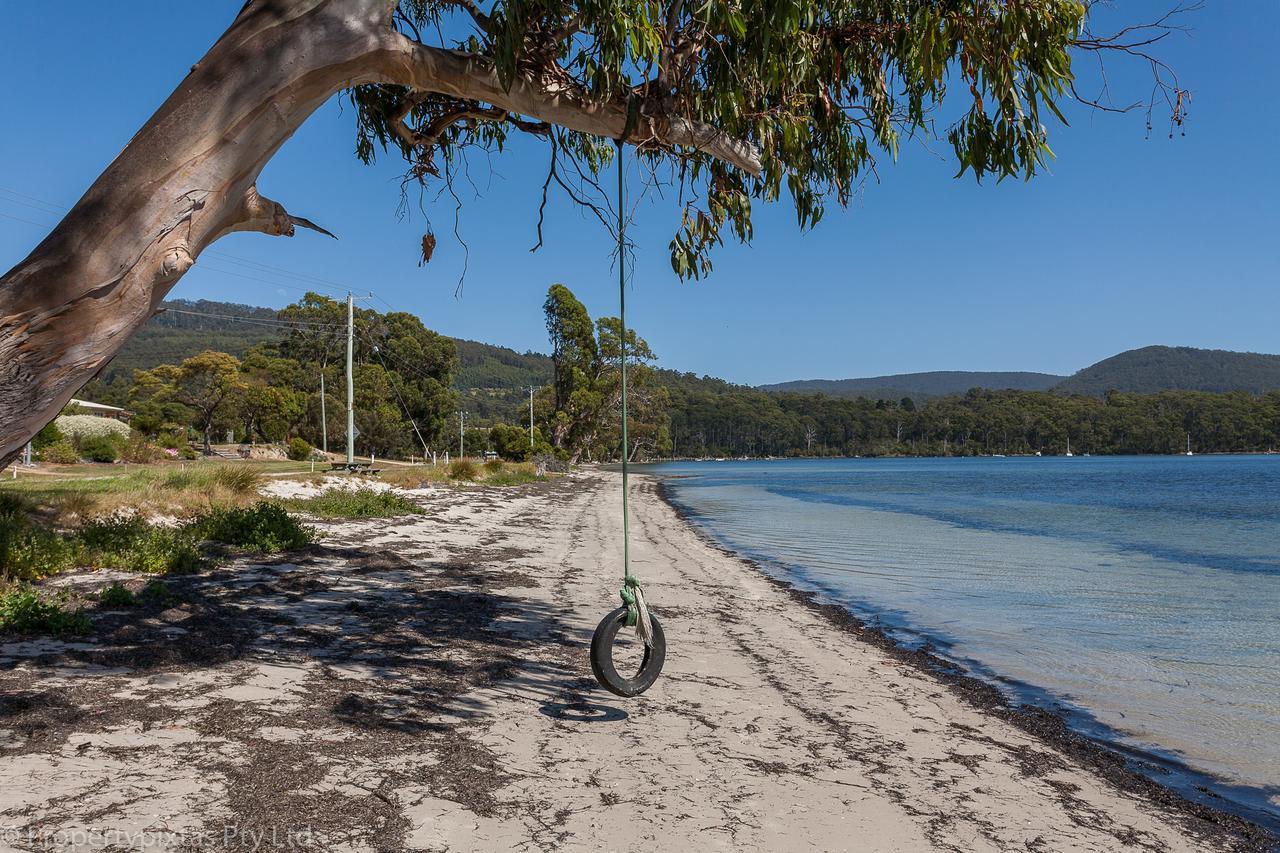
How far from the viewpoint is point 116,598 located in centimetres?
586

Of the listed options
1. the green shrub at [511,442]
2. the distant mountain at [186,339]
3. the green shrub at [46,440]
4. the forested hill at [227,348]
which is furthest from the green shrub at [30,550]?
the forested hill at [227,348]

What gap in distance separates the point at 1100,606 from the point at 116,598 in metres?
10.7

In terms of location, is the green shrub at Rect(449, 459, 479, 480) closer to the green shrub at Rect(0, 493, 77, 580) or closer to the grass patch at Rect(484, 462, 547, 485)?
the grass patch at Rect(484, 462, 547, 485)

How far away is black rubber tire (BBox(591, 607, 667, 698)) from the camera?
4.10m

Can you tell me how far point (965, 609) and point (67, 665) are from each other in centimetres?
890

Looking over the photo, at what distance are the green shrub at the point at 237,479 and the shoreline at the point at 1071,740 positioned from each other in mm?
9216

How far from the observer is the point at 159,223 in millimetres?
2910

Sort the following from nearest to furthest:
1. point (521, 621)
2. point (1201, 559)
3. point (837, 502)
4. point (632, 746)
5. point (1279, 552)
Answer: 1. point (632, 746)
2. point (521, 621)
3. point (1201, 559)
4. point (1279, 552)
5. point (837, 502)

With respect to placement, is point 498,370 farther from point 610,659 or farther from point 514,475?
point 610,659

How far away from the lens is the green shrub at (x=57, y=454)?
21469 mm

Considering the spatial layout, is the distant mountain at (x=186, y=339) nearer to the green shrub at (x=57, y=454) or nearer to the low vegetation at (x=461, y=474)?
the low vegetation at (x=461, y=474)

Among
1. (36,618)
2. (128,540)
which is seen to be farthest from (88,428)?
(36,618)

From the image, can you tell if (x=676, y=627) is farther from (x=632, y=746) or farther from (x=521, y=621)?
(x=632, y=746)

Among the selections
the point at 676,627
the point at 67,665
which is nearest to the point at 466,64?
the point at 67,665
